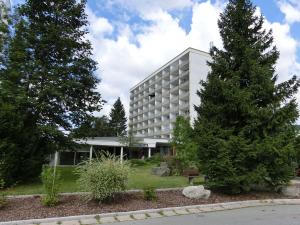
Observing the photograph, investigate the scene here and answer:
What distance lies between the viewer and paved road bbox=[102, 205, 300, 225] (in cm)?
718

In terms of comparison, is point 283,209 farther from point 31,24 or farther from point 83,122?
point 31,24

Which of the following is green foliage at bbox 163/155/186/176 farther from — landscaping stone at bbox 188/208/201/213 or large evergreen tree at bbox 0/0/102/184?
landscaping stone at bbox 188/208/201/213

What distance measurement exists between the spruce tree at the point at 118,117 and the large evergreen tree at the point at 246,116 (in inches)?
2730

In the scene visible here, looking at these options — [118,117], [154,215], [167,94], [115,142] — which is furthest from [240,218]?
[118,117]

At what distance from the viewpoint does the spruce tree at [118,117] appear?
3233 inches

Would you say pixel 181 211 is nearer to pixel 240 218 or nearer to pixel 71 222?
pixel 240 218

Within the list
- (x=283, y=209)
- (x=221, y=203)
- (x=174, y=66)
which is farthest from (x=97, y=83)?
(x=174, y=66)

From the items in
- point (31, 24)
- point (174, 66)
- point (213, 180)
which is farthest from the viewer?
point (174, 66)

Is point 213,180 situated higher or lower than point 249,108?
lower

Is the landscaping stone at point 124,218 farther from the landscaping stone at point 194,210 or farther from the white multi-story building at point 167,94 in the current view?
the white multi-story building at point 167,94

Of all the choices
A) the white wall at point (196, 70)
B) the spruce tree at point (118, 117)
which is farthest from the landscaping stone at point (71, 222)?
the spruce tree at point (118, 117)

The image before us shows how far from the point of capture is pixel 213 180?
11133 millimetres

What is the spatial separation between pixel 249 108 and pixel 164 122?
60191 millimetres

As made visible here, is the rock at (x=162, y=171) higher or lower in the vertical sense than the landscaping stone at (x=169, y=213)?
higher
